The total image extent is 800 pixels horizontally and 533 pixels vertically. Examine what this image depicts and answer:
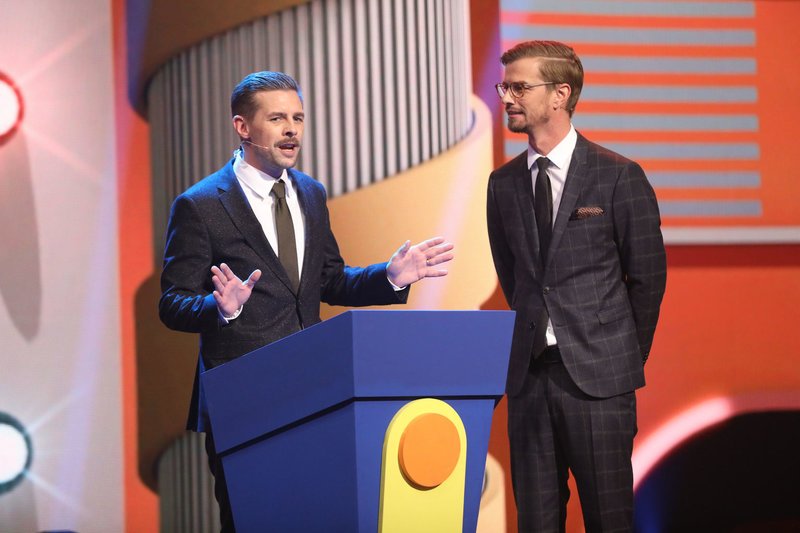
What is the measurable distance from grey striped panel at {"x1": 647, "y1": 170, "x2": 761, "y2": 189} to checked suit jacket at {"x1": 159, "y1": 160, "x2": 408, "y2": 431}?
5.96ft

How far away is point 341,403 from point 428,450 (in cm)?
17

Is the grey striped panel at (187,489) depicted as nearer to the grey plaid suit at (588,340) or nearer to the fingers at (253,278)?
the grey plaid suit at (588,340)

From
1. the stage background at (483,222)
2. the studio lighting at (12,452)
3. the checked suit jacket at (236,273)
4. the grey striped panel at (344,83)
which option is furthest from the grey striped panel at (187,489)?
the checked suit jacket at (236,273)

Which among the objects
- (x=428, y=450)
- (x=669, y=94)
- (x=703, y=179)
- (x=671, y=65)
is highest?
(x=671, y=65)

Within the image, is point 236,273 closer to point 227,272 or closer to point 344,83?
point 227,272

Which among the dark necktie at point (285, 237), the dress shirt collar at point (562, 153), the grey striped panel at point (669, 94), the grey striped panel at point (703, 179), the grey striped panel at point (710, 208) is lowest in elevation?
the dark necktie at point (285, 237)

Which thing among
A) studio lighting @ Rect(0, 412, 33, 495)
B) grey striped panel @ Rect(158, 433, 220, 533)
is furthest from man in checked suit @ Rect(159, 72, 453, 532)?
studio lighting @ Rect(0, 412, 33, 495)

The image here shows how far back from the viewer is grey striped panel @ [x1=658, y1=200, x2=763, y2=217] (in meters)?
3.89

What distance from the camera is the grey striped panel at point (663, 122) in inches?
153

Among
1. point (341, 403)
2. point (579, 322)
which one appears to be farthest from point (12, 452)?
point (341, 403)

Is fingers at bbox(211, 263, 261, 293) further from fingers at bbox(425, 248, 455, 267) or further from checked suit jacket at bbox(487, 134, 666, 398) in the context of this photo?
checked suit jacket at bbox(487, 134, 666, 398)

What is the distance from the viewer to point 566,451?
2.52 metres

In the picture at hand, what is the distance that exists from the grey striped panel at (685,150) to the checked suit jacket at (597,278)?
1335mm

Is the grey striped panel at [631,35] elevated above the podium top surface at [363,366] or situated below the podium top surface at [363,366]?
above
